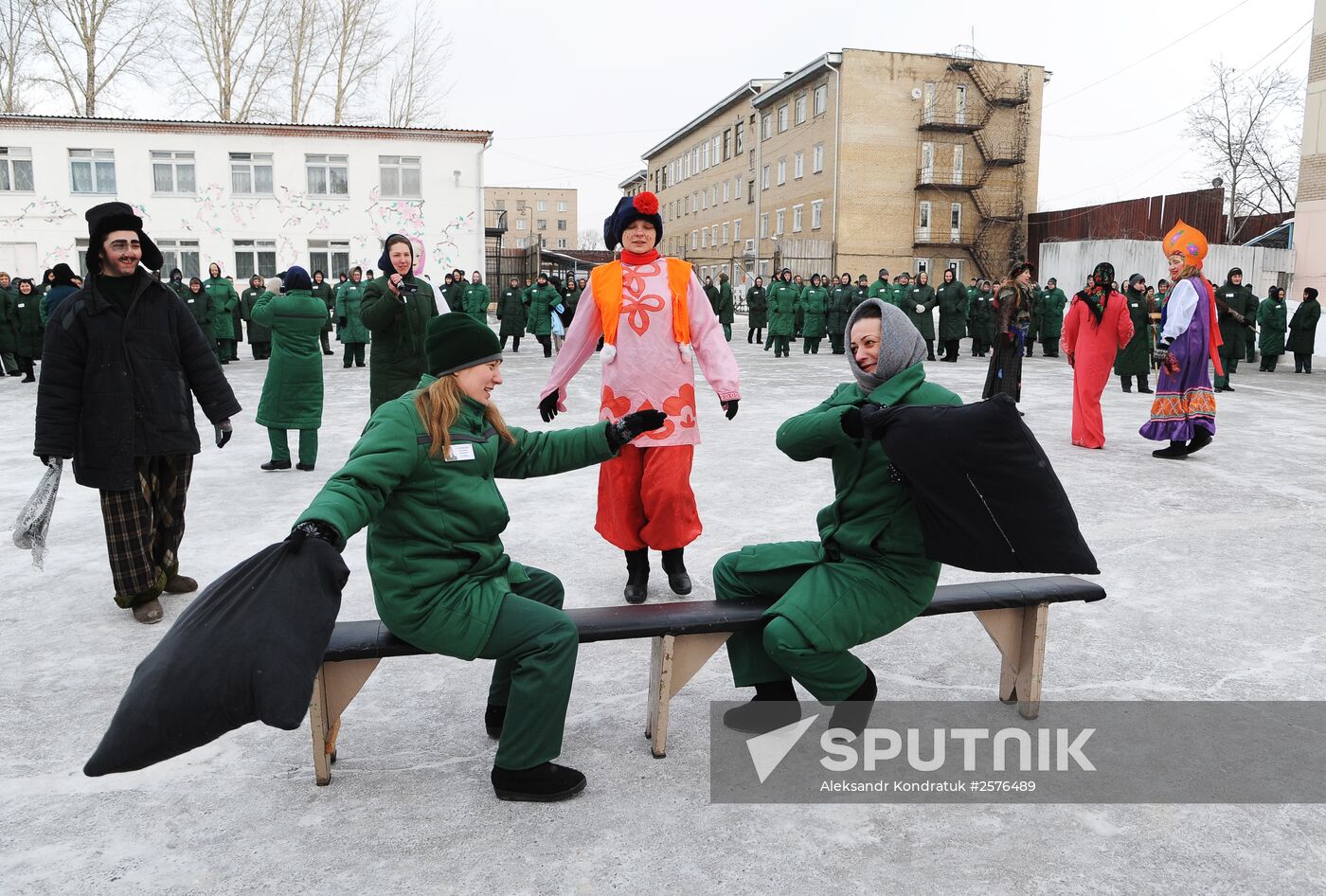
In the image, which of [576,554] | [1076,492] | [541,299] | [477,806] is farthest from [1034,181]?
[477,806]

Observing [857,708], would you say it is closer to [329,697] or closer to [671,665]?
[671,665]

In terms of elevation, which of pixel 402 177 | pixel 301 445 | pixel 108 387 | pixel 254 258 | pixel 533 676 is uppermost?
pixel 402 177

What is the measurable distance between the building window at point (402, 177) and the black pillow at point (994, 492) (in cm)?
2656

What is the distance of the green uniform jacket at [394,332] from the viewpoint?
6039 mm

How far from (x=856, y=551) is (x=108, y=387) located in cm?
311

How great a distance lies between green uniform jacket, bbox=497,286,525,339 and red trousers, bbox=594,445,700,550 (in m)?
15.8

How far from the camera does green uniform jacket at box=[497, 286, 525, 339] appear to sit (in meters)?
19.8

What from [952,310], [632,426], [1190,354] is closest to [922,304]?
[952,310]

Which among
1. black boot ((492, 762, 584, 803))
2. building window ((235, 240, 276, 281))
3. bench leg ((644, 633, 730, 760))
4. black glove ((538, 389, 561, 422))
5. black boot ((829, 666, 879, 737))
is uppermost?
building window ((235, 240, 276, 281))

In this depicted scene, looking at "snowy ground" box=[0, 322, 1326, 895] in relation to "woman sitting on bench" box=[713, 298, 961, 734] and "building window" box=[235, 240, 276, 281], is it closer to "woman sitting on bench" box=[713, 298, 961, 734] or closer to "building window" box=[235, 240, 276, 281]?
"woman sitting on bench" box=[713, 298, 961, 734]

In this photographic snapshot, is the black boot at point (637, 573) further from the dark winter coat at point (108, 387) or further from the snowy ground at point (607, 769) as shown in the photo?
the dark winter coat at point (108, 387)

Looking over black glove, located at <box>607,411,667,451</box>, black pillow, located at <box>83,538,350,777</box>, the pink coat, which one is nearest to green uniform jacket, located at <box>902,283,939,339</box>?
the pink coat

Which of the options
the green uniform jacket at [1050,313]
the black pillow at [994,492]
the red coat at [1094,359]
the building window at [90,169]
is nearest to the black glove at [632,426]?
the black pillow at [994,492]

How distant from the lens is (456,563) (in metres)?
2.65
